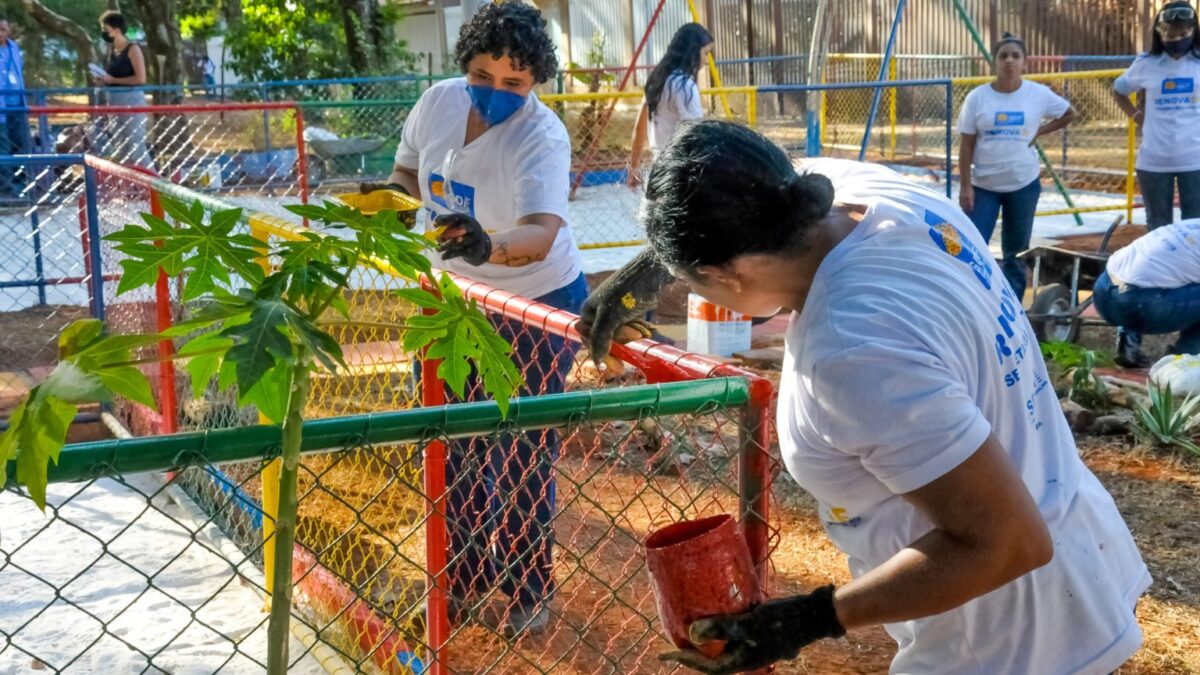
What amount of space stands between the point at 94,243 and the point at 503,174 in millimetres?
2635

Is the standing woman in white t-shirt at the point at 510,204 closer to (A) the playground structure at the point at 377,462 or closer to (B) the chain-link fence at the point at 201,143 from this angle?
(A) the playground structure at the point at 377,462

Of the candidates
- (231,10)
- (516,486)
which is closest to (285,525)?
(516,486)

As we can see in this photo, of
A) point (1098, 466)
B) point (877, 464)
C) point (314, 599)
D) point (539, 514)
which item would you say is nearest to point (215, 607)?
point (314, 599)

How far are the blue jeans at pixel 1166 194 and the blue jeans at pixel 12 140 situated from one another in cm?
901

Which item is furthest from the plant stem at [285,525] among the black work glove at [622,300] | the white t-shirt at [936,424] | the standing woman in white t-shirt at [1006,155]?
the standing woman in white t-shirt at [1006,155]

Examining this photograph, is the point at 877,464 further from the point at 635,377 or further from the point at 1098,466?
the point at 635,377

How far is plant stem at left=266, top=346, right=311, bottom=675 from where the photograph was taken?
1737 millimetres

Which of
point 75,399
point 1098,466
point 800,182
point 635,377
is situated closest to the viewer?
point 75,399

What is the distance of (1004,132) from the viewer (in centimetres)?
823

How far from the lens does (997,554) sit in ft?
5.14

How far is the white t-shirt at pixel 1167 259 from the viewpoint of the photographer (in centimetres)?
636

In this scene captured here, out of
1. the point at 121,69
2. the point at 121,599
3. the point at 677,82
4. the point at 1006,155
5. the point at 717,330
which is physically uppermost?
the point at 121,69

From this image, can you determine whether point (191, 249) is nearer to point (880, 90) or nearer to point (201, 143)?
point (880, 90)

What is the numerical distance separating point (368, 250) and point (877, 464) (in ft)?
2.46
